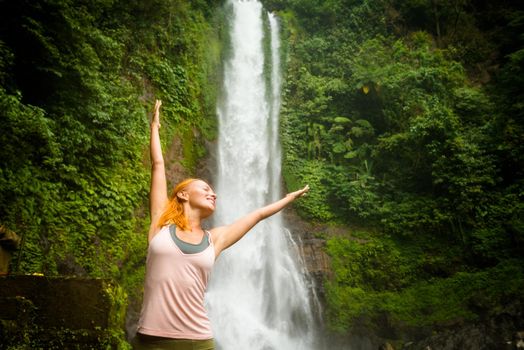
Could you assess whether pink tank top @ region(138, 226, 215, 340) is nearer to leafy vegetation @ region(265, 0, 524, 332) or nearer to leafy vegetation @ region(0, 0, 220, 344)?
leafy vegetation @ region(0, 0, 220, 344)

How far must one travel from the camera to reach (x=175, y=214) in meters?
1.87

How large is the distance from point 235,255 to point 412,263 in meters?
5.31

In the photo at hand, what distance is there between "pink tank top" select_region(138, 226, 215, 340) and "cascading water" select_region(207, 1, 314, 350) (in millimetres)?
7383

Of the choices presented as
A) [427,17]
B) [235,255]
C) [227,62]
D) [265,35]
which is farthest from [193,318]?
[427,17]

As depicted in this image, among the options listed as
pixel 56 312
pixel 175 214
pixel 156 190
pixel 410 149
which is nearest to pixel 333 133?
pixel 410 149

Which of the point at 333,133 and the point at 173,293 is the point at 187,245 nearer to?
the point at 173,293

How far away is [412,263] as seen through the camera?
37.2 feet

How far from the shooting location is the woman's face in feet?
6.27

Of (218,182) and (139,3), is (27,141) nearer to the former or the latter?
(139,3)

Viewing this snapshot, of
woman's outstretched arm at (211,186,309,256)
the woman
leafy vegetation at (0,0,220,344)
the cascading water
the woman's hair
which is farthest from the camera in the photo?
the cascading water

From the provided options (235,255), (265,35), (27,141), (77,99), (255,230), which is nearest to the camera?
(27,141)

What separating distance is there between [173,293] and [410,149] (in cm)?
1233

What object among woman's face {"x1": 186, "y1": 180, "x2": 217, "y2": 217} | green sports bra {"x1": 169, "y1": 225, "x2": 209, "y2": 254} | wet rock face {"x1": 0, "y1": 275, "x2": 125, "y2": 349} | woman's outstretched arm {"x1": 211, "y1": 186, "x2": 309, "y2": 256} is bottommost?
wet rock face {"x1": 0, "y1": 275, "x2": 125, "y2": 349}

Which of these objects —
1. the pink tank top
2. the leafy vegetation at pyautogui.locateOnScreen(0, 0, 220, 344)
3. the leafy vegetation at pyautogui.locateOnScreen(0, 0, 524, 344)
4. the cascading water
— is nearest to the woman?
the pink tank top
